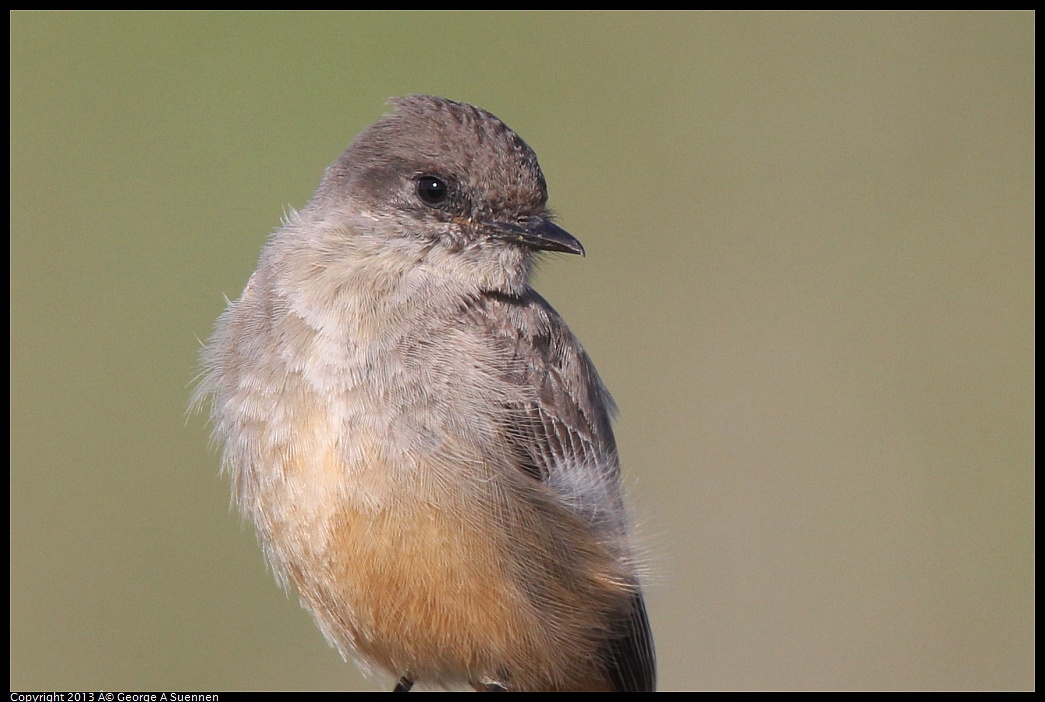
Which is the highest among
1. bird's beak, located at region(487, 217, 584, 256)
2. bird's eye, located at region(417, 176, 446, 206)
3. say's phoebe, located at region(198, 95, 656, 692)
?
bird's eye, located at region(417, 176, 446, 206)

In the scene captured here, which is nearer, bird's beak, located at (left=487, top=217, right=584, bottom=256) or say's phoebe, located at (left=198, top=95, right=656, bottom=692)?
say's phoebe, located at (left=198, top=95, right=656, bottom=692)

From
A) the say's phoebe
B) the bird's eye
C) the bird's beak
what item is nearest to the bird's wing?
the say's phoebe

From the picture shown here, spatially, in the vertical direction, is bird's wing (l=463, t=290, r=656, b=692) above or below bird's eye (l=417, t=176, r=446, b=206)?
below

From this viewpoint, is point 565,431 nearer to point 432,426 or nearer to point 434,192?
point 432,426

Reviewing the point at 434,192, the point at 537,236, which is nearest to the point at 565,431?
the point at 537,236

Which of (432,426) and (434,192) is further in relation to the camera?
(434,192)

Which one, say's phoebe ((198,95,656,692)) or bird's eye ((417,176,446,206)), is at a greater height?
bird's eye ((417,176,446,206))

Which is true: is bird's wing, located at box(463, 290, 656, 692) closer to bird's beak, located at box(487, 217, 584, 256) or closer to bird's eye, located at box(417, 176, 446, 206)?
bird's beak, located at box(487, 217, 584, 256)

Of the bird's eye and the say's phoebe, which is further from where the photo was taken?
the bird's eye

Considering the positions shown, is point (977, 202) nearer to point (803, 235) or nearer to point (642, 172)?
point (803, 235)
